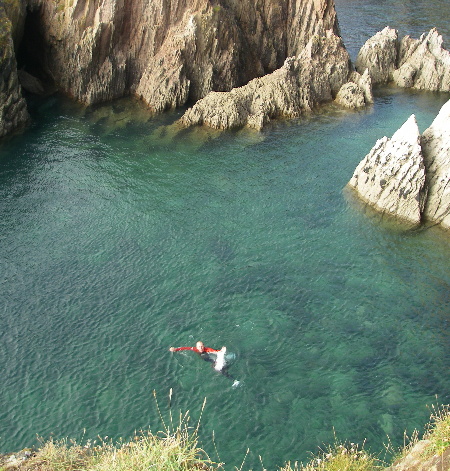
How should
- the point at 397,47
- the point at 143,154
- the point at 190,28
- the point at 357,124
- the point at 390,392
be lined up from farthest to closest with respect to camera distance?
the point at 397,47 < the point at 190,28 < the point at 357,124 < the point at 143,154 < the point at 390,392

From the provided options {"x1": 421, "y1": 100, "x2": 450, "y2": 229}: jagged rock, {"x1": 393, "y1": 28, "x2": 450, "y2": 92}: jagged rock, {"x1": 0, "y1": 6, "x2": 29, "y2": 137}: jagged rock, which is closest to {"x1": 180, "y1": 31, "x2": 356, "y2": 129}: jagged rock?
{"x1": 393, "y1": 28, "x2": 450, "y2": 92}: jagged rock

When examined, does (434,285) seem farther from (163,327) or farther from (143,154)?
(143,154)

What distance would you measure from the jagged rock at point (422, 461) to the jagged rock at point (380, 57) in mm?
55201

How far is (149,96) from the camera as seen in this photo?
58219mm

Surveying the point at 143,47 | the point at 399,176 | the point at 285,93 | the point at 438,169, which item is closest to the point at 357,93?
the point at 285,93

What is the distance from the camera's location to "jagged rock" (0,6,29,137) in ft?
170

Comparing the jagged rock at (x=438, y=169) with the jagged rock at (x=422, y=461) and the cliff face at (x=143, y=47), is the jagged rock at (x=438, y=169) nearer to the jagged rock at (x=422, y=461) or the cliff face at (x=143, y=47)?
the jagged rock at (x=422, y=461)

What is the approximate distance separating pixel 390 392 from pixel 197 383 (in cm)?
1018

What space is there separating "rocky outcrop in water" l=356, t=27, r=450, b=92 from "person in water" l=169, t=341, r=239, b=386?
4851cm

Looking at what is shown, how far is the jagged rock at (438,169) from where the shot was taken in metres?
39.7

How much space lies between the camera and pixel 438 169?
1590 inches

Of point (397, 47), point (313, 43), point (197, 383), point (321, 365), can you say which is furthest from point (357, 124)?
point (197, 383)

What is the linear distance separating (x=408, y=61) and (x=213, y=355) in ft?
170

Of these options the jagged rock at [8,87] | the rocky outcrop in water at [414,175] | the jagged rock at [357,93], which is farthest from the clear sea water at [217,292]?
the jagged rock at [357,93]
